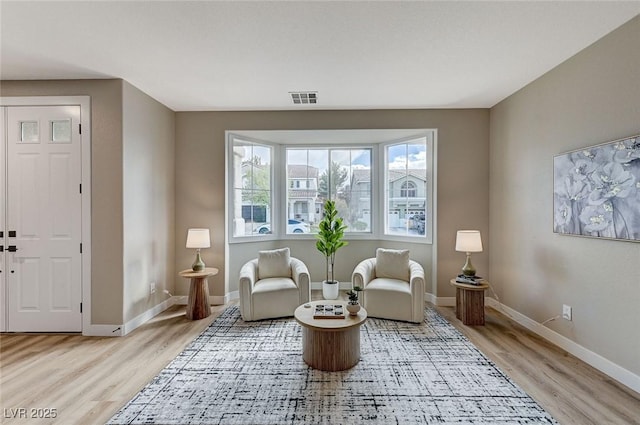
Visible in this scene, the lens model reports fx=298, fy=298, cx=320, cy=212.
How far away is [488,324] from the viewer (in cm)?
351

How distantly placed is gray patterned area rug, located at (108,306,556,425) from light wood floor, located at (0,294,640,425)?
0.15 meters

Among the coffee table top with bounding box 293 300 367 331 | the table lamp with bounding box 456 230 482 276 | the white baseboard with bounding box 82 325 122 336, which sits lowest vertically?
the white baseboard with bounding box 82 325 122 336

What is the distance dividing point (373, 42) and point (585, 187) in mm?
2233

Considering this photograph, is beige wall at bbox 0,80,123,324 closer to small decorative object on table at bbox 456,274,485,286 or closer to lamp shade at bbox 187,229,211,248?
lamp shade at bbox 187,229,211,248

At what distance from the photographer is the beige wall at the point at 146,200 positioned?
10.9ft

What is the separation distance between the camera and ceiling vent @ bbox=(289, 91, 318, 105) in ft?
11.9

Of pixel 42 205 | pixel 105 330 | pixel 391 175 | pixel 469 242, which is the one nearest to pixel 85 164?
pixel 42 205

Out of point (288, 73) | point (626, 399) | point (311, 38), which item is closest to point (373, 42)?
point (311, 38)

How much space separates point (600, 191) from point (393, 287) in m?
2.13

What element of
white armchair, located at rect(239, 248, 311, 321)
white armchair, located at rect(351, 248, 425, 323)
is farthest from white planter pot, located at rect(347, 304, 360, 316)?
white armchair, located at rect(239, 248, 311, 321)

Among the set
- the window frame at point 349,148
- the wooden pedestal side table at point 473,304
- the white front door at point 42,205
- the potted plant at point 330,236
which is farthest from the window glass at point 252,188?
the wooden pedestal side table at point 473,304

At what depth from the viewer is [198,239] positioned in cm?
380

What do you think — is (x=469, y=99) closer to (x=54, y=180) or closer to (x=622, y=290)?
(x=622, y=290)

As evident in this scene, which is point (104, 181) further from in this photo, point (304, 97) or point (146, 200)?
point (304, 97)
